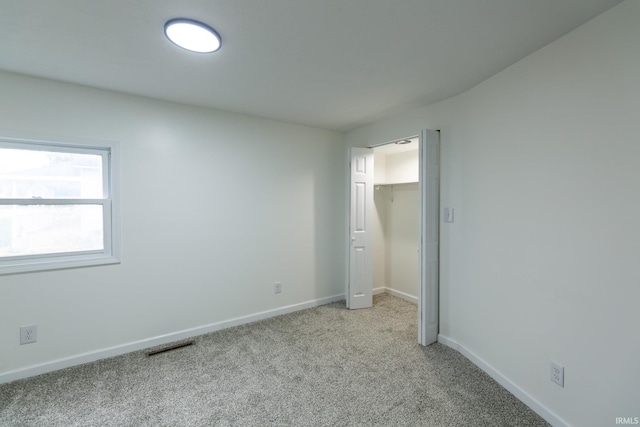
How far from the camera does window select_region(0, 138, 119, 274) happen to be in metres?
2.26

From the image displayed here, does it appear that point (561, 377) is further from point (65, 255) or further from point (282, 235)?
point (65, 255)

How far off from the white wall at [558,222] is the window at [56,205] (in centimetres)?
325

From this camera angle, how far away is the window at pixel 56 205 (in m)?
2.26

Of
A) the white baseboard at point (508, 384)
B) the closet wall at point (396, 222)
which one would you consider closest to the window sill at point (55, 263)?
the white baseboard at point (508, 384)

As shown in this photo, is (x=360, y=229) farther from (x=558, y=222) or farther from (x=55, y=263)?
(x=55, y=263)

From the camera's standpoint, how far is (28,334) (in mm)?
2256

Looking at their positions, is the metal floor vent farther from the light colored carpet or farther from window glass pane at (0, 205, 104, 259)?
window glass pane at (0, 205, 104, 259)

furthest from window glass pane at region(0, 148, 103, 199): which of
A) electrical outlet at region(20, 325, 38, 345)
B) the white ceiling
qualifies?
electrical outlet at region(20, 325, 38, 345)

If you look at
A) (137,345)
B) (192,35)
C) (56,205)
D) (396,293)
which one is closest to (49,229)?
(56,205)

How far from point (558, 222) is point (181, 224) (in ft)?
10.3

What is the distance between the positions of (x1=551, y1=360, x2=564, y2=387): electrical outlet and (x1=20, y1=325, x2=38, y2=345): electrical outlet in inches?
150

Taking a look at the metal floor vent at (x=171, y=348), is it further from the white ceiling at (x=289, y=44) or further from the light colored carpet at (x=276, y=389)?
the white ceiling at (x=289, y=44)

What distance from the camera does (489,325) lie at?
228cm

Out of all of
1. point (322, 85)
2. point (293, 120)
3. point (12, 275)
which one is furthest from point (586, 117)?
point (12, 275)
